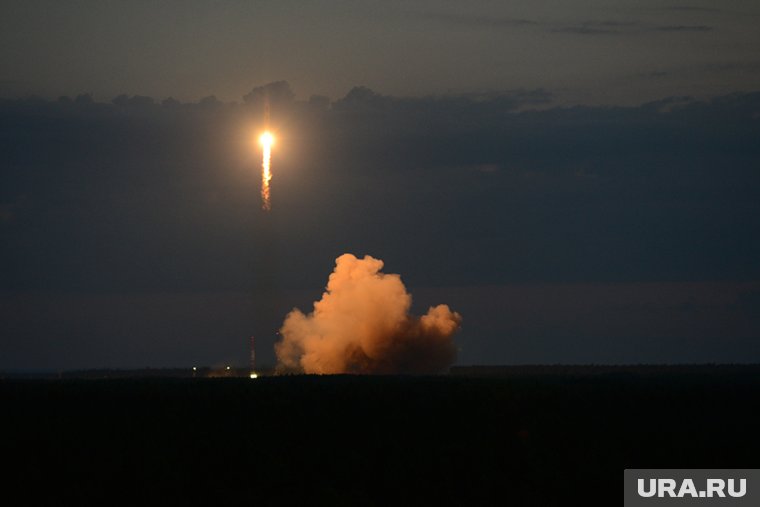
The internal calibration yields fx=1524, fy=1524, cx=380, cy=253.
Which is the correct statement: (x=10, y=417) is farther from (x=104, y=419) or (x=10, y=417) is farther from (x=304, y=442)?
(x=304, y=442)

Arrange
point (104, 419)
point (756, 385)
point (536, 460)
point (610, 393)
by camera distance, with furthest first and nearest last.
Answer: point (756, 385) → point (610, 393) → point (104, 419) → point (536, 460)

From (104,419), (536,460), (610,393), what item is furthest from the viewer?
(610,393)

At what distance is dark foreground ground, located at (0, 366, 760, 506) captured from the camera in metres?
73.1

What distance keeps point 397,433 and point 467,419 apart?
6.93m

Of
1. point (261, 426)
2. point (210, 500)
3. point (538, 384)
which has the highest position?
point (538, 384)

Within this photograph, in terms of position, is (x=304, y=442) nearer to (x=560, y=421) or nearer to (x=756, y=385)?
(x=560, y=421)

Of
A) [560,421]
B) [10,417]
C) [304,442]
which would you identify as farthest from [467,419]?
[10,417]

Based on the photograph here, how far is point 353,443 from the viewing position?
270ft

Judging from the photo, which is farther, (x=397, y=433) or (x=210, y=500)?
(x=397, y=433)

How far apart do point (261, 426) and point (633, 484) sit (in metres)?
22.3

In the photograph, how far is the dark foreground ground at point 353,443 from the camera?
73062 millimetres

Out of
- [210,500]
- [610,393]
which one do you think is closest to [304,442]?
[210,500]

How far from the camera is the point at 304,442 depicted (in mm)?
82125

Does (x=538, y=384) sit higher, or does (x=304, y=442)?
(x=538, y=384)
